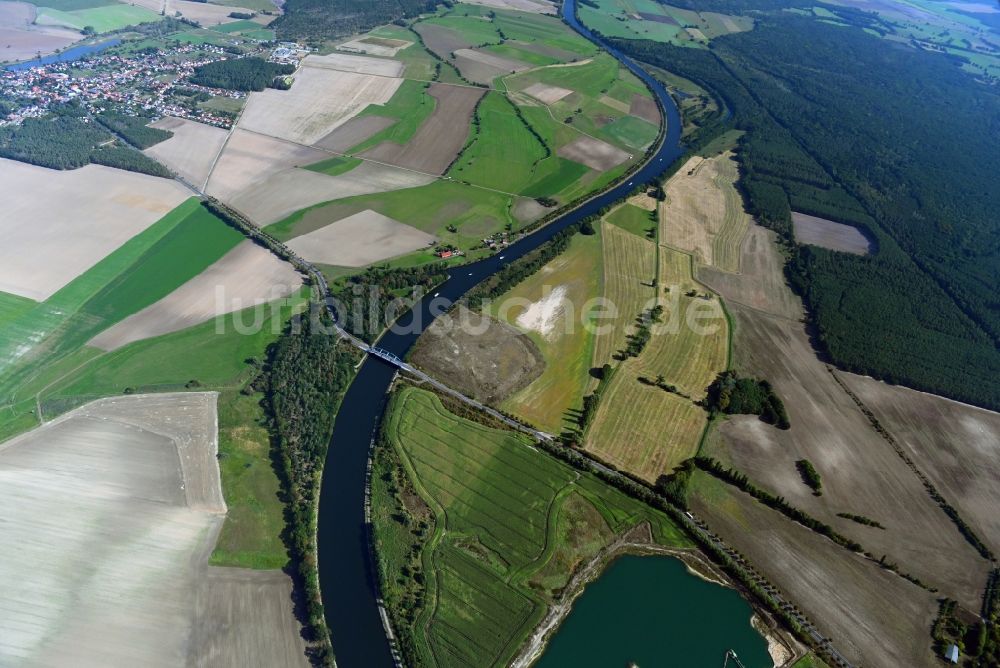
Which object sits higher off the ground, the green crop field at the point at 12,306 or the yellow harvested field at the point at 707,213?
the yellow harvested field at the point at 707,213

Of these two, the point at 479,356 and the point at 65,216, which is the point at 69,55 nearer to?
the point at 65,216

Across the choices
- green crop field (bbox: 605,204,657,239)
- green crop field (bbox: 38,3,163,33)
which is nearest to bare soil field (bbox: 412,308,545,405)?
green crop field (bbox: 605,204,657,239)

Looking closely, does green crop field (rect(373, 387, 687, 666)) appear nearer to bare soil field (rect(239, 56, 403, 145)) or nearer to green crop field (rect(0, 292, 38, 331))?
green crop field (rect(0, 292, 38, 331))

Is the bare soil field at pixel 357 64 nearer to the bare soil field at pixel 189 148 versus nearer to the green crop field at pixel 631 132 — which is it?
the bare soil field at pixel 189 148

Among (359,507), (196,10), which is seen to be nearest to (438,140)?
(359,507)

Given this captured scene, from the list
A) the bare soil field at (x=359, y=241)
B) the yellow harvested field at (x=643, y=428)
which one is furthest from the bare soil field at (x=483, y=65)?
the yellow harvested field at (x=643, y=428)

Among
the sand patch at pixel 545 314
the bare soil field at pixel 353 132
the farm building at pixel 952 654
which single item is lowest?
the farm building at pixel 952 654
